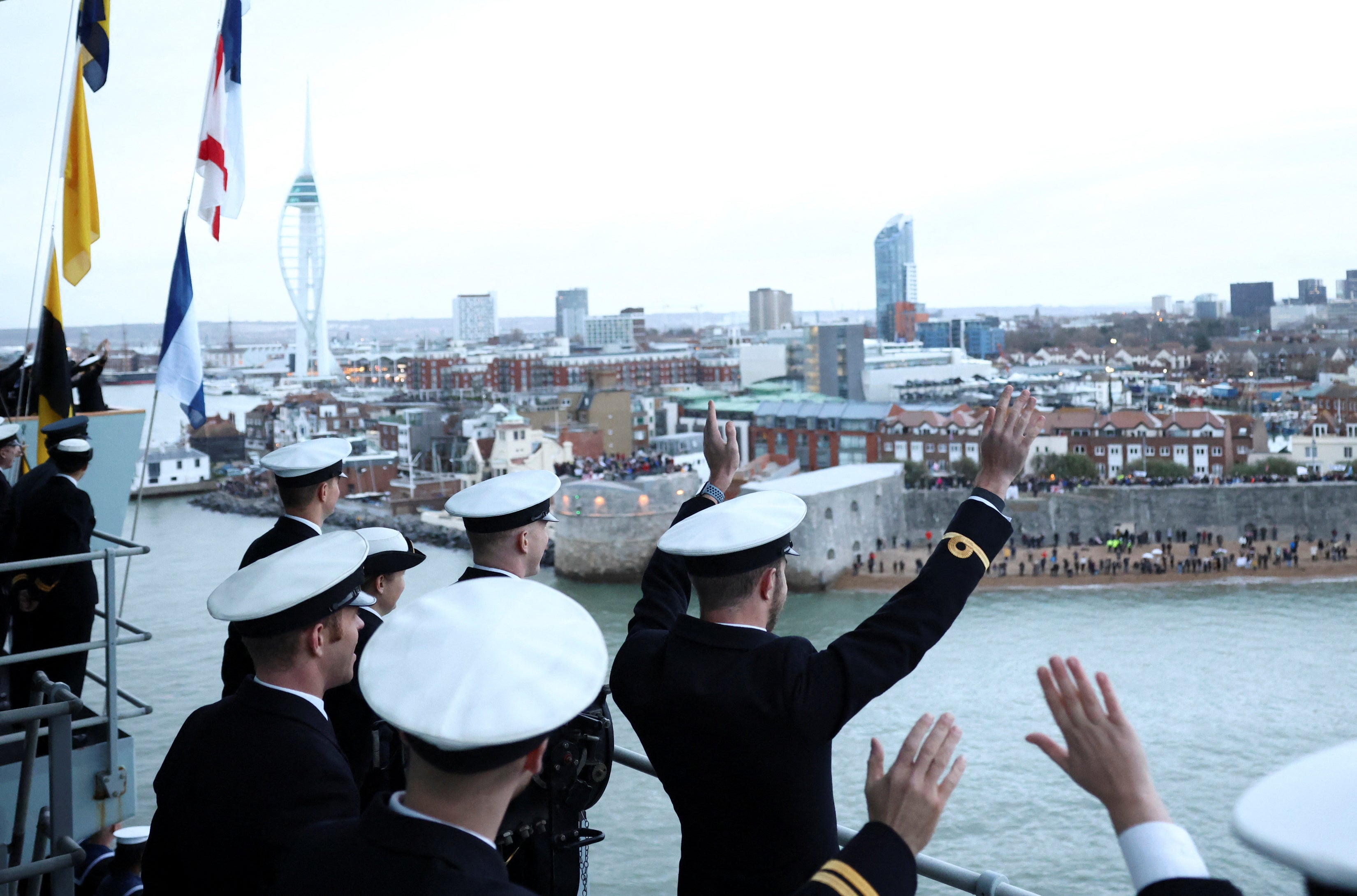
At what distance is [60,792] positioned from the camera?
4.26 feet

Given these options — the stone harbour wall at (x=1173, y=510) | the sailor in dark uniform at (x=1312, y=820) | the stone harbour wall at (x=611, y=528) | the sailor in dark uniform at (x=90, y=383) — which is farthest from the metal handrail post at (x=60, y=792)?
the stone harbour wall at (x=1173, y=510)

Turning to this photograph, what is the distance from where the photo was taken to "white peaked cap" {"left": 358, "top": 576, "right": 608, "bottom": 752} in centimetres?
52

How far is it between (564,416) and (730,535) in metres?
Answer: 21.8

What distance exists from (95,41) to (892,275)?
5987 cm

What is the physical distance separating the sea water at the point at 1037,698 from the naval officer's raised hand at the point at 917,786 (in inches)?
137

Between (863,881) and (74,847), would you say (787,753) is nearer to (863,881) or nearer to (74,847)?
(863,881)

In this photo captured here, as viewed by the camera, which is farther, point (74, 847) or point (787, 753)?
point (74, 847)

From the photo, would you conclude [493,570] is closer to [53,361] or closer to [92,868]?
[92,868]

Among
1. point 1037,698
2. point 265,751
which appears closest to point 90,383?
point 265,751

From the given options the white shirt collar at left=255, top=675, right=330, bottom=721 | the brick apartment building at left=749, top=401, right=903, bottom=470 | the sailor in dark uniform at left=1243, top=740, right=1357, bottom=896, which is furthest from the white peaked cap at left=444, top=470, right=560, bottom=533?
the brick apartment building at left=749, top=401, right=903, bottom=470

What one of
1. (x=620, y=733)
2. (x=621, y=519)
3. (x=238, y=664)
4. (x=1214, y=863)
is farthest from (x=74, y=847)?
(x=621, y=519)

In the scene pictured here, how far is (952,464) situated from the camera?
18.0 meters

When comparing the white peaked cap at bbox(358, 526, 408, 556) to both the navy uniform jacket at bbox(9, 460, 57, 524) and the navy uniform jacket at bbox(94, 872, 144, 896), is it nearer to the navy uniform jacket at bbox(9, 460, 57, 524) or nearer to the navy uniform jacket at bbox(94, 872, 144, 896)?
the navy uniform jacket at bbox(94, 872, 144, 896)

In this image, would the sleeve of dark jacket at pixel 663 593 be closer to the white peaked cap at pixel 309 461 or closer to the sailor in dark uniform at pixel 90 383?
the white peaked cap at pixel 309 461
